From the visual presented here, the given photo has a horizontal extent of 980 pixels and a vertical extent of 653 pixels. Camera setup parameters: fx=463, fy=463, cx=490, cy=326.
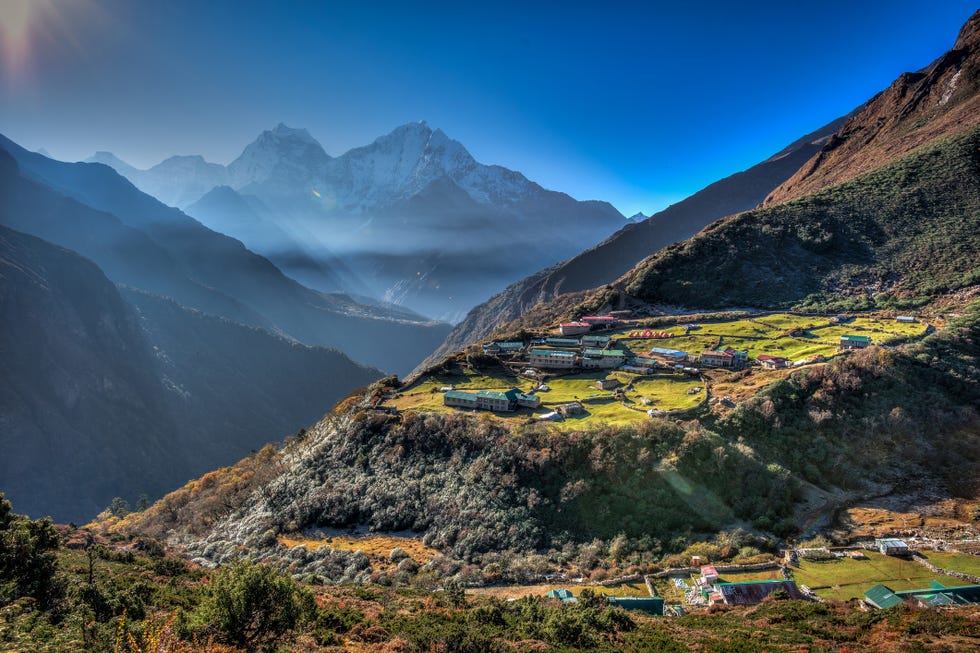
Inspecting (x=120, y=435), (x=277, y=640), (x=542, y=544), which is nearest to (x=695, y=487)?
(x=542, y=544)

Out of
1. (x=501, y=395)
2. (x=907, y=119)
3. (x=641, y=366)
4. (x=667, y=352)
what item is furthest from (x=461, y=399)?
(x=907, y=119)

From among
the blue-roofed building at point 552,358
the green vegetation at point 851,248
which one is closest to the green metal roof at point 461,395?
the blue-roofed building at point 552,358

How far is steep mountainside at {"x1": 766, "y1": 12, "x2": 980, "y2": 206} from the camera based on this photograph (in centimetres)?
10028

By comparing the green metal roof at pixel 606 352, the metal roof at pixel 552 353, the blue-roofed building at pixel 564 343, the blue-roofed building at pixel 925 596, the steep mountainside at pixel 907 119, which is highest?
the steep mountainside at pixel 907 119

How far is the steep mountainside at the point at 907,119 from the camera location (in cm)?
10028

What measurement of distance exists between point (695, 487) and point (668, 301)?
176 feet

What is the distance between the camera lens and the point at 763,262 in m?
84.9

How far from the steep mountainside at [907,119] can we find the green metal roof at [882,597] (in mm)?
110979

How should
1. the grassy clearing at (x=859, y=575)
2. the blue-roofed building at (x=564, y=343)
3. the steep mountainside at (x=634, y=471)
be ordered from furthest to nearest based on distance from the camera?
1. the blue-roofed building at (x=564, y=343)
2. the steep mountainside at (x=634, y=471)
3. the grassy clearing at (x=859, y=575)

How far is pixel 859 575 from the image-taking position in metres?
26.3

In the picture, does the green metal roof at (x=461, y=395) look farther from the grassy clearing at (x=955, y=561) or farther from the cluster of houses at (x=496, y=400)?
the grassy clearing at (x=955, y=561)

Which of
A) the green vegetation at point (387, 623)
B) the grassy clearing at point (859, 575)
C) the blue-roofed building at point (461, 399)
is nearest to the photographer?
the green vegetation at point (387, 623)

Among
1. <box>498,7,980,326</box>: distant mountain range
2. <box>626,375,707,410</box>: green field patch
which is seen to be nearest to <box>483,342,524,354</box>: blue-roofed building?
<box>626,375,707,410</box>: green field patch

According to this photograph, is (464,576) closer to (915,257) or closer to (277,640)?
(277,640)
